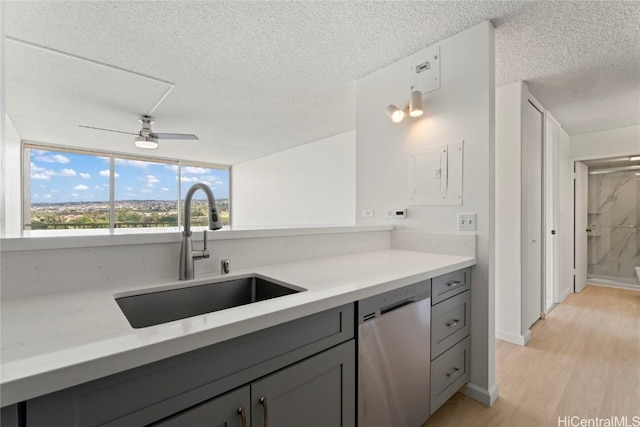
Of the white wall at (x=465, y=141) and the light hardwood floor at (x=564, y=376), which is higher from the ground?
the white wall at (x=465, y=141)

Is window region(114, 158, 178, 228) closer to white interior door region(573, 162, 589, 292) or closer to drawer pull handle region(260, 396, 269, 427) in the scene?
drawer pull handle region(260, 396, 269, 427)

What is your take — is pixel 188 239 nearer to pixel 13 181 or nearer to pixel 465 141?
pixel 465 141

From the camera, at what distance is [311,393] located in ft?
3.19

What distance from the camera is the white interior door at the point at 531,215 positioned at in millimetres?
2584

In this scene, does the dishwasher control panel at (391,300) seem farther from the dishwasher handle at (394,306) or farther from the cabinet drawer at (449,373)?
the cabinet drawer at (449,373)

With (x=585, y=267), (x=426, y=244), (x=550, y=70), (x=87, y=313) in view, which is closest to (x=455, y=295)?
(x=426, y=244)

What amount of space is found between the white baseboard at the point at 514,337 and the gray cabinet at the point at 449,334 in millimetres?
1042

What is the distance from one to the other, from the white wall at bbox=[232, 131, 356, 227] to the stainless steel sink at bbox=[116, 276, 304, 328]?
9.62 ft

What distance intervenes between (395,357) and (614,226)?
5.38 metres

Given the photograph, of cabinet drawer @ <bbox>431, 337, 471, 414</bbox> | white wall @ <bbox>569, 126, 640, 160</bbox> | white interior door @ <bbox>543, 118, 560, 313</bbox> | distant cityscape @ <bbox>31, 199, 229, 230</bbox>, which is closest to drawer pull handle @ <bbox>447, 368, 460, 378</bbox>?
cabinet drawer @ <bbox>431, 337, 471, 414</bbox>

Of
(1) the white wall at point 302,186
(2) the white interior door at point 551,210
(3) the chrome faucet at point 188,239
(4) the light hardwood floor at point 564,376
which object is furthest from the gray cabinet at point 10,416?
(2) the white interior door at point 551,210

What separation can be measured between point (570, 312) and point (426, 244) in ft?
8.45

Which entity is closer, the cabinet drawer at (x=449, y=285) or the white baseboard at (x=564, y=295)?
the cabinet drawer at (x=449, y=285)

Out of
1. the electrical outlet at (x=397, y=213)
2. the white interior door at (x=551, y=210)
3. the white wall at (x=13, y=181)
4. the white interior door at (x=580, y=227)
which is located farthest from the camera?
the white interior door at (x=580, y=227)
